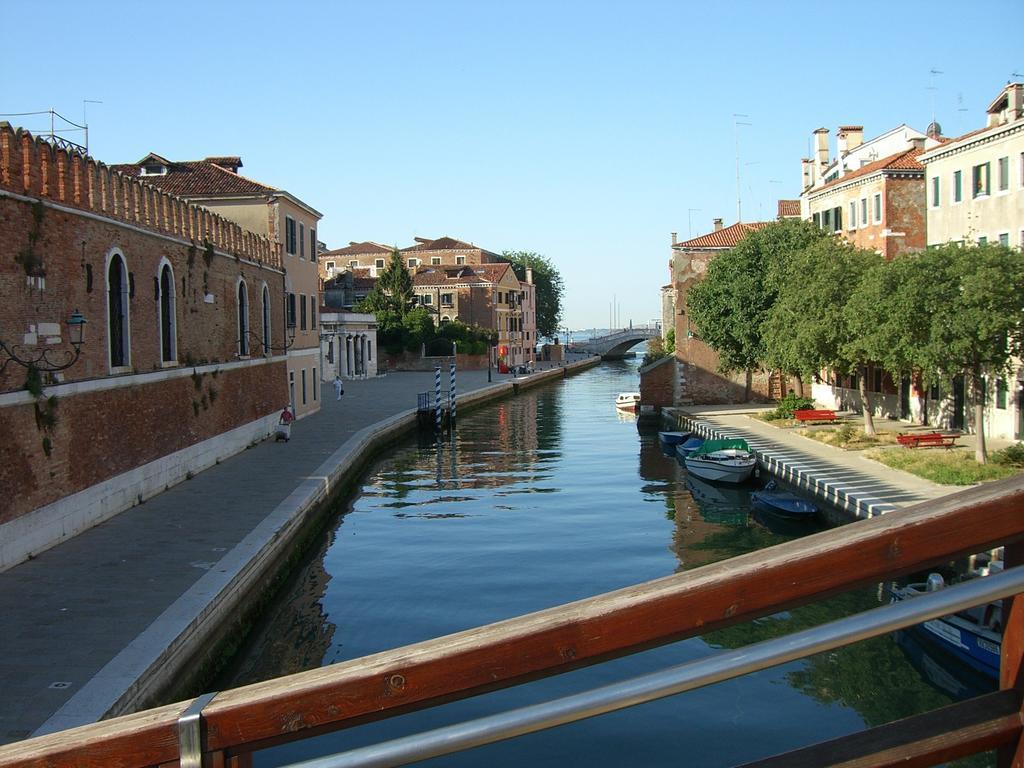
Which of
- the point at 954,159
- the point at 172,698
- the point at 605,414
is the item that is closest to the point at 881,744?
the point at 172,698

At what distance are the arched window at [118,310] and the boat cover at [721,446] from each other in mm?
14192

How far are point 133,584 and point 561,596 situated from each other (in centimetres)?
575

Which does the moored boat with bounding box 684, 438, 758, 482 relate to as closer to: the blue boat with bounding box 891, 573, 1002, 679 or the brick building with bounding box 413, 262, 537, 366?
the blue boat with bounding box 891, 573, 1002, 679

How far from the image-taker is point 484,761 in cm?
859

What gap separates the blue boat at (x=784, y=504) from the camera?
1817 cm

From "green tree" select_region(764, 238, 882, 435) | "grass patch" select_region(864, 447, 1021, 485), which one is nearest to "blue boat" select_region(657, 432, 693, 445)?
"green tree" select_region(764, 238, 882, 435)

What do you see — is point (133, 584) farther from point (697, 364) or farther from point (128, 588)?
→ point (697, 364)

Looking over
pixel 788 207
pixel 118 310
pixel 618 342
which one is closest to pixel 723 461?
pixel 118 310

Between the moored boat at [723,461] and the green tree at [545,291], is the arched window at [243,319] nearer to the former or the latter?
the moored boat at [723,461]

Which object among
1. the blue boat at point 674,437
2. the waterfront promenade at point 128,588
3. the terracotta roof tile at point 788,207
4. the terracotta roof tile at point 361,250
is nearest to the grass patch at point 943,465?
the blue boat at point 674,437

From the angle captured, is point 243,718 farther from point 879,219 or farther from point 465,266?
point 465,266

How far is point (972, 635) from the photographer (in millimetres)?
9258

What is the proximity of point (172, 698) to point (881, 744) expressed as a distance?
8.36 meters

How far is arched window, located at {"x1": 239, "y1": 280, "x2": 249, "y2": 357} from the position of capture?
24.8 meters
